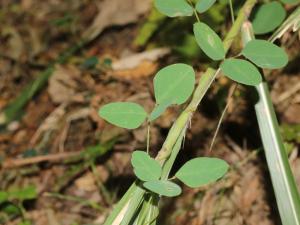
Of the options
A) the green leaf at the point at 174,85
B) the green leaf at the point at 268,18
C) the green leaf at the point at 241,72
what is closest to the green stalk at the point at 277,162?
the green leaf at the point at 268,18

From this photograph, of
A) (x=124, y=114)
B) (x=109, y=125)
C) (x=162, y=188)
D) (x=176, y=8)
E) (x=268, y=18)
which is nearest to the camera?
(x=162, y=188)

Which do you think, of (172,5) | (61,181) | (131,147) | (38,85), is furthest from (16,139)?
(172,5)

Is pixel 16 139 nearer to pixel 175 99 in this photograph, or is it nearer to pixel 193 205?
pixel 193 205

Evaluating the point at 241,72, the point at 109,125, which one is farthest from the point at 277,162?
the point at 109,125

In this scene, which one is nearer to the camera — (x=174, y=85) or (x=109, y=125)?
(x=174, y=85)

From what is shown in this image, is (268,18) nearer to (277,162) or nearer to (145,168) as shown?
(277,162)

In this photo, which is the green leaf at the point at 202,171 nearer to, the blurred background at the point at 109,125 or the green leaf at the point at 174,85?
the green leaf at the point at 174,85

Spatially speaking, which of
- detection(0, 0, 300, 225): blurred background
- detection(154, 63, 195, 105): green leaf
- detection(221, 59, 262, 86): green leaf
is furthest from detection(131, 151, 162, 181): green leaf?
detection(0, 0, 300, 225): blurred background
